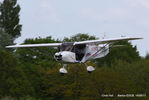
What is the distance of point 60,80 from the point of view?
5194 centimetres

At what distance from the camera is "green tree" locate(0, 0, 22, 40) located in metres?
76.4

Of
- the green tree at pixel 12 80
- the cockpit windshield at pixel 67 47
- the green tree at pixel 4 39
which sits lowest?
the green tree at pixel 12 80

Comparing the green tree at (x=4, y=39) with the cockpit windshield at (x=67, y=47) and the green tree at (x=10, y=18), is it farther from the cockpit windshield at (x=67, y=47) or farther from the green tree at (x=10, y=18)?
the cockpit windshield at (x=67, y=47)

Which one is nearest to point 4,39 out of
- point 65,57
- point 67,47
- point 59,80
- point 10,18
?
point 10,18

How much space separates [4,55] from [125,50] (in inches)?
1143

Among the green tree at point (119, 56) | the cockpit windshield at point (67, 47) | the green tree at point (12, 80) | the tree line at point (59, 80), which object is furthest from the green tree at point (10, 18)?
Answer: the cockpit windshield at point (67, 47)

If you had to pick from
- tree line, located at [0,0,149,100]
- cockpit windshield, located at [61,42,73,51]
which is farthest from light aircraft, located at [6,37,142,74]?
tree line, located at [0,0,149,100]

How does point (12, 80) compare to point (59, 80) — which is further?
point (12, 80)

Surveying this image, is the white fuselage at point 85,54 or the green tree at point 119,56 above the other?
the white fuselage at point 85,54

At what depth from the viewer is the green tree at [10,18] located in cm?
7638

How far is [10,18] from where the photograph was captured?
77.8 meters

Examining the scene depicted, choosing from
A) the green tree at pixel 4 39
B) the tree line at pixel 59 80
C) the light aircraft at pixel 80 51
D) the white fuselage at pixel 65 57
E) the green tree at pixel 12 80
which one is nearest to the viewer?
the white fuselage at pixel 65 57

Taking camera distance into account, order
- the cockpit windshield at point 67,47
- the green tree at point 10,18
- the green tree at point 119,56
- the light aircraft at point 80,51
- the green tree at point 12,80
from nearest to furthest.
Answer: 1. the light aircraft at point 80,51
2. the cockpit windshield at point 67,47
3. the green tree at point 12,80
4. the green tree at point 10,18
5. the green tree at point 119,56

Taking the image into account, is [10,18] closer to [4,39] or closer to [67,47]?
[4,39]
